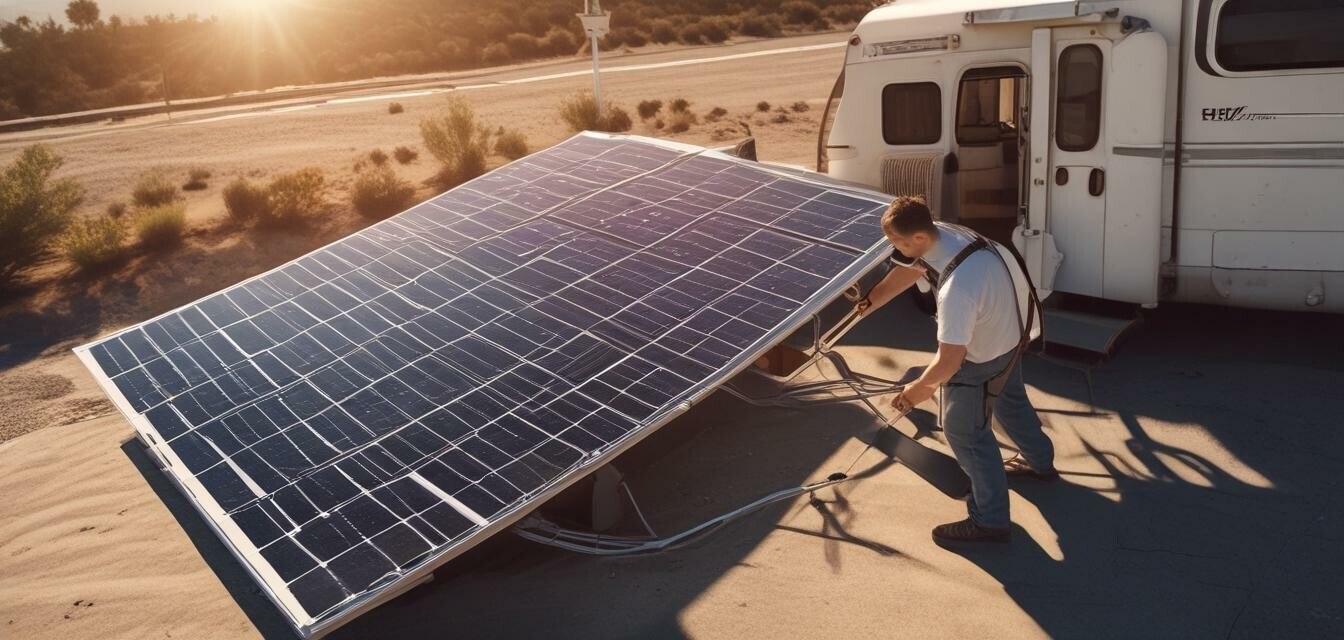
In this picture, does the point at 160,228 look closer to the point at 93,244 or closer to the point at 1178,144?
the point at 93,244

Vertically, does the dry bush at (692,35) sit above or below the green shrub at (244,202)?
above

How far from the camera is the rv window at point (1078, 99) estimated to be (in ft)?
27.9

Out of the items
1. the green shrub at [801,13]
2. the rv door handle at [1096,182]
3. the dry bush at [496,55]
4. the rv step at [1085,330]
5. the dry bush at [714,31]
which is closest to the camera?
the rv step at [1085,330]

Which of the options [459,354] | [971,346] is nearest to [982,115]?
[971,346]

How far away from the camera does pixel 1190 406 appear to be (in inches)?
297

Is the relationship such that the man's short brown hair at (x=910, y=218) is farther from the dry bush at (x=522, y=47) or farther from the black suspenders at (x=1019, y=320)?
the dry bush at (x=522, y=47)

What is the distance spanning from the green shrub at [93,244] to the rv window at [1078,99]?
1298cm

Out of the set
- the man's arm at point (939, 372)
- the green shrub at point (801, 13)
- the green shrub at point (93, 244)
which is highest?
the green shrub at point (801, 13)

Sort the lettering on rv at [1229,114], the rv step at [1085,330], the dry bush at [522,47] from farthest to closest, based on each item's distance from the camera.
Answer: the dry bush at [522,47] → the rv step at [1085,330] → the lettering on rv at [1229,114]

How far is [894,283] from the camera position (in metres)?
6.30

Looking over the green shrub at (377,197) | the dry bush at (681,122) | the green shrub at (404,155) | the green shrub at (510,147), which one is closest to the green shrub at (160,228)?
the green shrub at (377,197)

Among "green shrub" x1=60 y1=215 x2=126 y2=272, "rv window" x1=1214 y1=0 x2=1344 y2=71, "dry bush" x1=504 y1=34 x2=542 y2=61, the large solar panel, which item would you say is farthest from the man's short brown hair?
"dry bush" x1=504 y1=34 x2=542 y2=61

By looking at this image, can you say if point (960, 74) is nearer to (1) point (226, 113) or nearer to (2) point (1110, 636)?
(2) point (1110, 636)

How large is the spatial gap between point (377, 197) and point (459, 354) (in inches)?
412
